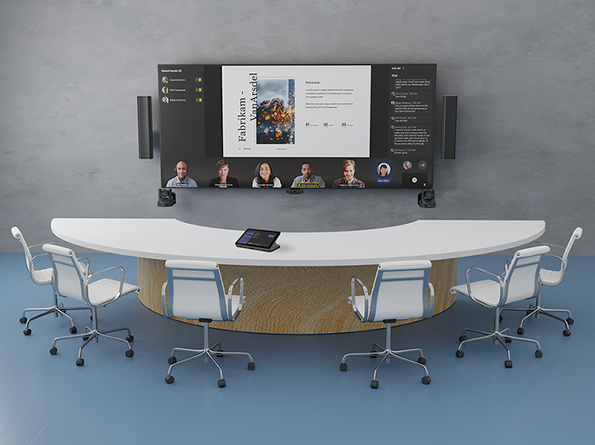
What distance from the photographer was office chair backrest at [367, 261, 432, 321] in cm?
366

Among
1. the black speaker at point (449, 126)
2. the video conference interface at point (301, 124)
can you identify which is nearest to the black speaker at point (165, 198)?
the video conference interface at point (301, 124)

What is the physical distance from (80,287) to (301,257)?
5.19 ft

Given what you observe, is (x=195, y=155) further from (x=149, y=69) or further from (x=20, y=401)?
(x=20, y=401)

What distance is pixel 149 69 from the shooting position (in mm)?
6945

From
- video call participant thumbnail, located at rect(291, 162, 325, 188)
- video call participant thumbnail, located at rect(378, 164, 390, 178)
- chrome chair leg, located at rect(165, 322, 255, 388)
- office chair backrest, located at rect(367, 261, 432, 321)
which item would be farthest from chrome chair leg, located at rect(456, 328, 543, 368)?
video call participant thumbnail, located at rect(291, 162, 325, 188)

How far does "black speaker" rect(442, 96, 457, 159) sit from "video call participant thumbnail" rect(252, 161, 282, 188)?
2.02 m

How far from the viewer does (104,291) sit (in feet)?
14.3

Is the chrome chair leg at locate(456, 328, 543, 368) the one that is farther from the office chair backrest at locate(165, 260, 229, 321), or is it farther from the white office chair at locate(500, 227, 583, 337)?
the office chair backrest at locate(165, 260, 229, 321)

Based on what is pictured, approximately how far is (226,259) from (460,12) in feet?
14.9

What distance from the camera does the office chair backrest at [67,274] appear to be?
4.01 metres

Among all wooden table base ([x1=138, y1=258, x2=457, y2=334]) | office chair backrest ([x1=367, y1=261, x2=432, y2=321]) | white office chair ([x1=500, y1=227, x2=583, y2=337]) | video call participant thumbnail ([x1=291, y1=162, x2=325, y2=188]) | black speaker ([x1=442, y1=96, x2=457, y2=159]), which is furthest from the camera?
video call participant thumbnail ([x1=291, y1=162, x2=325, y2=188])

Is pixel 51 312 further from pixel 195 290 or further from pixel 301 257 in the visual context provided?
pixel 301 257

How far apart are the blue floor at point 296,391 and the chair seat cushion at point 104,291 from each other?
439 mm

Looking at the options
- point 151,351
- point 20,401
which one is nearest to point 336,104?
point 151,351
